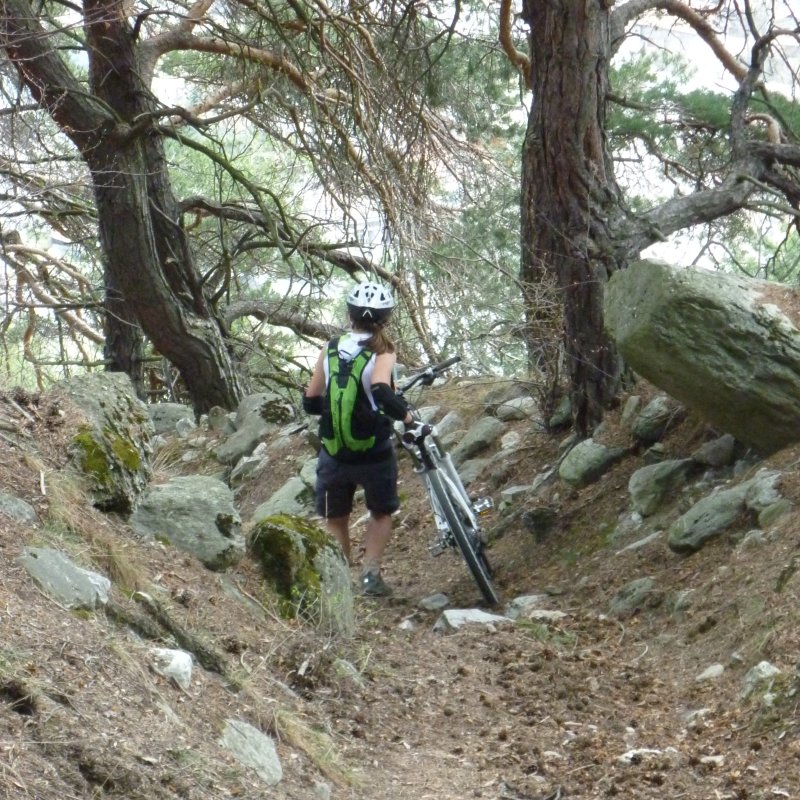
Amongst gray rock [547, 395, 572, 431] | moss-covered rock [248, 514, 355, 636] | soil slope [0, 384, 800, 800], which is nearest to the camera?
soil slope [0, 384, 800, 800]

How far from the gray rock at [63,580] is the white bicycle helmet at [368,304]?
261 cm

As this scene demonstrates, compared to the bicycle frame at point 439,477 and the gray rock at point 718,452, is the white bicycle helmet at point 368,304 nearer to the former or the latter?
the bicycle frame at point 439,477

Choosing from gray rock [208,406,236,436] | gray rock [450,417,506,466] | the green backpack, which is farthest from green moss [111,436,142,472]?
gray rock [208,406,236,436]

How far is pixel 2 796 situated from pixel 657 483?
5.13m

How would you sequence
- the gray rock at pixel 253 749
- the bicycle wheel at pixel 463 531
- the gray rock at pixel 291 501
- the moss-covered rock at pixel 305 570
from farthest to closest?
the gray rock at pixel 291 501 < the bicycle wheel at pixel 463 531 < the moss-covered rock at pixel 305 570 < the gray rock at pixel 253 749

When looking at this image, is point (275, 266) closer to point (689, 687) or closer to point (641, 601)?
point (641, 601)

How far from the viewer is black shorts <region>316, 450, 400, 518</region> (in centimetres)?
705

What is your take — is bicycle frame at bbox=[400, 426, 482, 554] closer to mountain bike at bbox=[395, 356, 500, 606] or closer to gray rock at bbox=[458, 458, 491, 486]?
mountain bike at bbox=[395, 356, 500, 606]

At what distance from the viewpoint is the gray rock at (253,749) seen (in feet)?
12.7

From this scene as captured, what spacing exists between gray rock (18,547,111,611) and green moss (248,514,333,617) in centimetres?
125

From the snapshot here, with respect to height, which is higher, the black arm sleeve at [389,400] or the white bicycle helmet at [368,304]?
the white bicycle helmet at [368,304]

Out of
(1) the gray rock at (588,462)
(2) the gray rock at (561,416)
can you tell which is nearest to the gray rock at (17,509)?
(1) the gray rock at (588,462)

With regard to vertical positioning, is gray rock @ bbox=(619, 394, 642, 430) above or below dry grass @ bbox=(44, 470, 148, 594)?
below

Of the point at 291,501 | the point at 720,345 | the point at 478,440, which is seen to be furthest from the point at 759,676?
the point at 291,501
